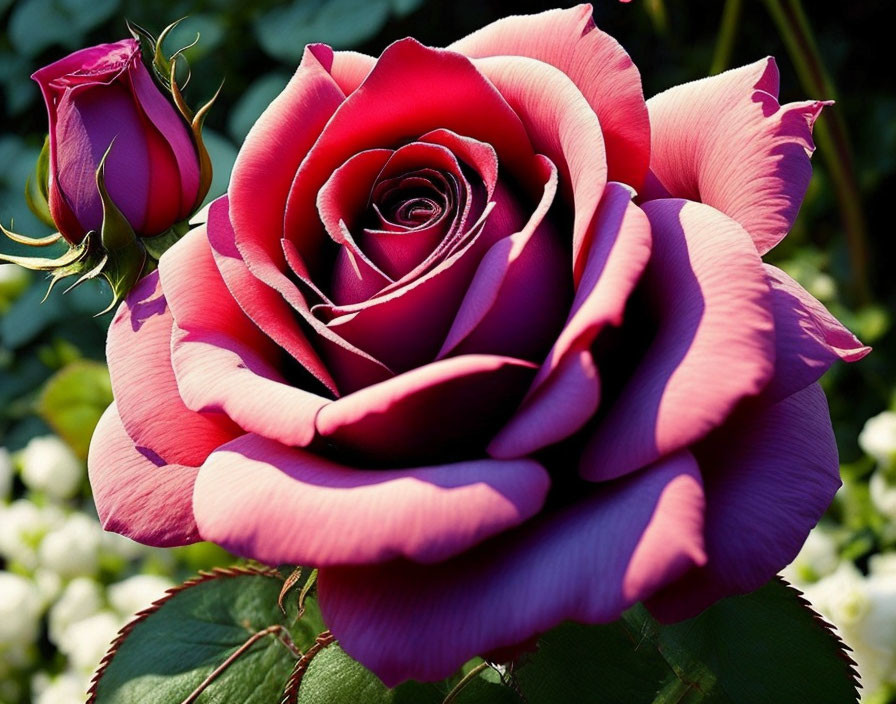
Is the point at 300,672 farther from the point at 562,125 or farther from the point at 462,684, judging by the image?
the point at 562,125

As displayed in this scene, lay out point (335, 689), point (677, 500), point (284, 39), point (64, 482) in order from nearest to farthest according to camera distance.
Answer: point (677, 500) → point (335, 689) → point (64, 482) → point (284, 39)

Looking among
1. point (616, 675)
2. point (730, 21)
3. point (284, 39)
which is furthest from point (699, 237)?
point (284, 39)

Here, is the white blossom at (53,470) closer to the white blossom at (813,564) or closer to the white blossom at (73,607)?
the white blossom at (73,607)

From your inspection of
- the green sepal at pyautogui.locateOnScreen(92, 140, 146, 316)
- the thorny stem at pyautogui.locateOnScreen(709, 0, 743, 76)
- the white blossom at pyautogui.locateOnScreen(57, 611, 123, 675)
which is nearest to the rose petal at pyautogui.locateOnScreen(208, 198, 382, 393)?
the green sepal at pyautogui.locateOnScreen(92, 140, 146, 316)

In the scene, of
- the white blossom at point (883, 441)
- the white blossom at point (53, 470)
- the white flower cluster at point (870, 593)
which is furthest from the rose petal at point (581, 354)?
the white blossom at point (53, 470)

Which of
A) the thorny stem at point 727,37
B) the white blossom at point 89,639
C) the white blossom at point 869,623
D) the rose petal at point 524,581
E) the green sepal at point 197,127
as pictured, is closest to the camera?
the rose petal at point 524,581

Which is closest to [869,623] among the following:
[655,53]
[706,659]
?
[706,659]

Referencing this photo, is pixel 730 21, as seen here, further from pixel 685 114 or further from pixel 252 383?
pixel 252 383
